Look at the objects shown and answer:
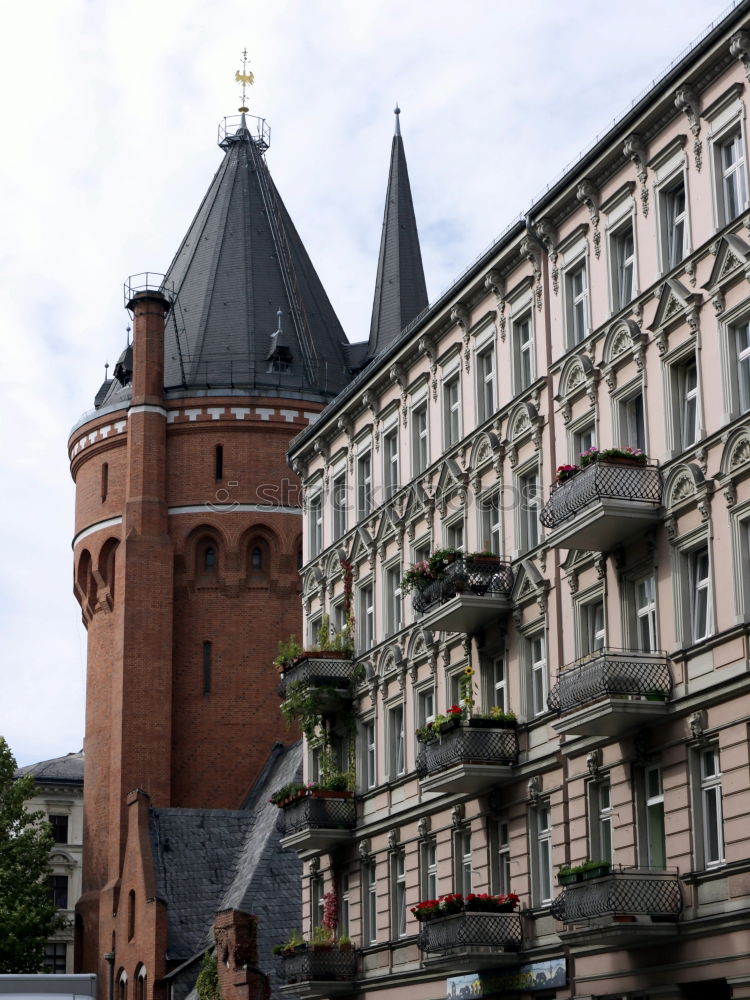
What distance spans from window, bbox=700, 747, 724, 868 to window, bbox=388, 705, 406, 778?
13.9 m

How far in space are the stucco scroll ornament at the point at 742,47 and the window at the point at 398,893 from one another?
63.9 feet

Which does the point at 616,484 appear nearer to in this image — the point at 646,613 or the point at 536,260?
the point at 646,613

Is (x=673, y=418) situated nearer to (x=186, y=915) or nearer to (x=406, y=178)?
(x=186, y=915)

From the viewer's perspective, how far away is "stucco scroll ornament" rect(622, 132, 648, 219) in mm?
31578

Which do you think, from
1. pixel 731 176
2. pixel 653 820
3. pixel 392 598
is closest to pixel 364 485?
pixel 392 598

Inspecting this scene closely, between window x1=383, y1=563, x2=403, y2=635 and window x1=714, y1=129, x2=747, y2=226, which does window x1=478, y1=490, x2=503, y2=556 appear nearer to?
window x1=383, y1=563, x2=403, y2=635

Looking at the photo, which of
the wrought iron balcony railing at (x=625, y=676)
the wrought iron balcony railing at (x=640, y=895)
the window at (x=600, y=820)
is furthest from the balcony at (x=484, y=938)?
the wrought iron balcony railing at (x=625, y=676)

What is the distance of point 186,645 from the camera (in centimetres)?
7056

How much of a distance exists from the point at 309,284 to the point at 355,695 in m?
39.3

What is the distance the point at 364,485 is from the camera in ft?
149

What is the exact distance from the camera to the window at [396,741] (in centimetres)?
4112

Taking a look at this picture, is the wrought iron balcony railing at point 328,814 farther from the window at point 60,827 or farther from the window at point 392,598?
the window at point 60,827

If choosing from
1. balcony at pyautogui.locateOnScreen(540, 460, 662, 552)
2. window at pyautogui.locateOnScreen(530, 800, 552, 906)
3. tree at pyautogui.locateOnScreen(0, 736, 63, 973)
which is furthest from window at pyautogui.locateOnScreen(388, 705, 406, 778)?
tree at pyautogui.locateOnScreen(0, 736, 63, 973)

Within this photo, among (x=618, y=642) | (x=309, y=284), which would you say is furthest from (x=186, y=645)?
(x=618, y=642)
